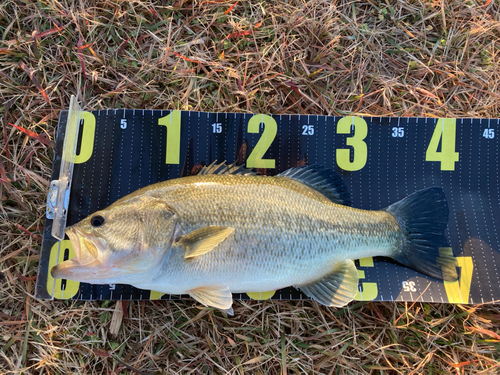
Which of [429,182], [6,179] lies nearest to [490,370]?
[429,182]

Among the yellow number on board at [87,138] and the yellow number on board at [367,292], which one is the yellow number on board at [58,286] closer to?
the yellow number on board at [87,138]

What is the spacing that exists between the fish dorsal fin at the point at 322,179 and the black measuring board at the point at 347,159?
0.23 m

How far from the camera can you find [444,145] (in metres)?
2.65

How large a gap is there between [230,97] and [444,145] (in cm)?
194

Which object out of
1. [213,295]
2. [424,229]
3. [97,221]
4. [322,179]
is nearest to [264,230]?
[213,295]

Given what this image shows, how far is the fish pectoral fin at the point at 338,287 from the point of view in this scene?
2271mm

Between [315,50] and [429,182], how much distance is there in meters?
1.56

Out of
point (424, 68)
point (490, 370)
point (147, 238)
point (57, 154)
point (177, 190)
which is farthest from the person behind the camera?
point (424, 68)

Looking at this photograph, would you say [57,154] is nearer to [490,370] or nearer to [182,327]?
[182,327]

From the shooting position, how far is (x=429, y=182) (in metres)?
2.63

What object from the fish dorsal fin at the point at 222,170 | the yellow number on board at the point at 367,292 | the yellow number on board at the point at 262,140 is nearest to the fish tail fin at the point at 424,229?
the yellow number on board at the point at 367,292

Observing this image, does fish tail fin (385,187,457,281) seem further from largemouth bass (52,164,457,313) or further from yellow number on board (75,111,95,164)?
yellow number on board (75,111,95,164)

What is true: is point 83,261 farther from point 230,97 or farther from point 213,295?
point 230,97

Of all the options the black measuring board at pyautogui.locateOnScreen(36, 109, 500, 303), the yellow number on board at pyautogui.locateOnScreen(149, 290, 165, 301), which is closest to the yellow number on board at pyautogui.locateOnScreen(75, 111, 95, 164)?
the black measuring board at pyautogui.locateOnScreen(36, 109, 500, 303)
